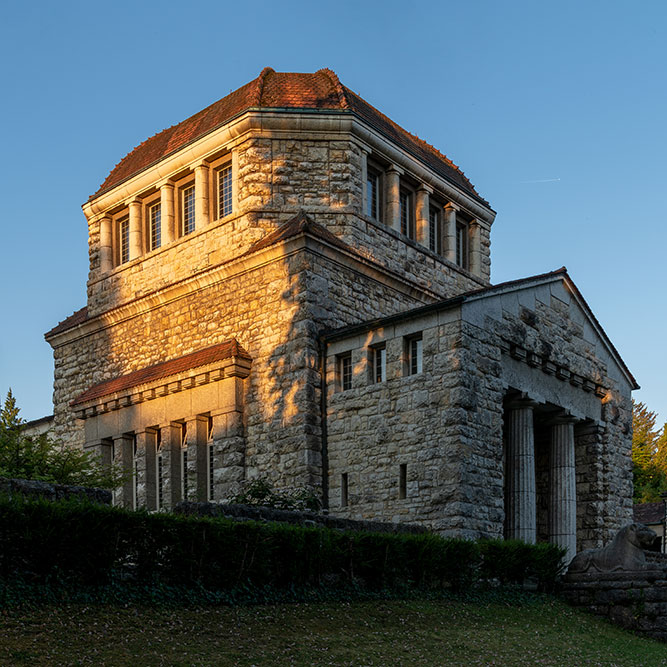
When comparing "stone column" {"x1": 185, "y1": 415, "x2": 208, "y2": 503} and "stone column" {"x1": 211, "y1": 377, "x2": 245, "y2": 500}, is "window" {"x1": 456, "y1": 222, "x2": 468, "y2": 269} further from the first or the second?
"stone column" {"x1": 185, "y1": 415, "x2": 208, "y2": 503}

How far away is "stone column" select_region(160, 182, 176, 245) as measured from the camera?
2677cm

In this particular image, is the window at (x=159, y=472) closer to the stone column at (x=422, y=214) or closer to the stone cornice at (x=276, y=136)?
the stone cornice at (x=276, y=136)

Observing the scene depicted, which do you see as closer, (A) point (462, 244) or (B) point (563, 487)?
(B) point (563, 487)

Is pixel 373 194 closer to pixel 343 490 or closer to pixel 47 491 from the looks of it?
pixel 343 490

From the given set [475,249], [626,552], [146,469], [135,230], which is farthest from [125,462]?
[626,552]

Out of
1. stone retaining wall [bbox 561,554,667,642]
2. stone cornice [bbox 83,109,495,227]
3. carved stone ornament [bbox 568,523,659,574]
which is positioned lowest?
stone retaining wall [bbox 561,554,667,642]

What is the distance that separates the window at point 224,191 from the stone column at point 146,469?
20.1ft

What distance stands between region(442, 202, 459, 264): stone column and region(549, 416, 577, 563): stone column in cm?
644

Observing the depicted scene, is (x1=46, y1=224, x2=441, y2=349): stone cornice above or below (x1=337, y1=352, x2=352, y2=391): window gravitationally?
above

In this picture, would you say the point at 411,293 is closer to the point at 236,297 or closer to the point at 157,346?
the point at 236,297

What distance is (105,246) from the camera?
94.1 ft

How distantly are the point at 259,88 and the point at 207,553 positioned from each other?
53.2 ft

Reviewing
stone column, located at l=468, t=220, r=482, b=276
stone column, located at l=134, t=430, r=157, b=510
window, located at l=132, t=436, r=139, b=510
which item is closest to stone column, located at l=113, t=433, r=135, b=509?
window, located at l=132, t=436, r=139, b=510

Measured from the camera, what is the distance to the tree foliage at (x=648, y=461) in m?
52.7
